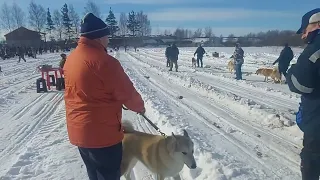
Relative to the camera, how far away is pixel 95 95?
2467 mm

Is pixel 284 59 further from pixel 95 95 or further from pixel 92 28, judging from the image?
pixel 95 95

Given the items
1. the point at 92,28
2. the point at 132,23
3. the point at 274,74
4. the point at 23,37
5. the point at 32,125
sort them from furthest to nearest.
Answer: the point at 132,23
the point at 23,37
the point at 274,74
the point at 32,125
the point at 92,28

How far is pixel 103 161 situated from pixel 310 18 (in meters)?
2.09

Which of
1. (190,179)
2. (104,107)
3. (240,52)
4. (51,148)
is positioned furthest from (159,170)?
(240,52)

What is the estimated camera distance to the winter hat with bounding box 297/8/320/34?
251 cm

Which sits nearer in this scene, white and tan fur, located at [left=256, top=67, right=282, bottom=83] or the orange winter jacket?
the orange winter jacket

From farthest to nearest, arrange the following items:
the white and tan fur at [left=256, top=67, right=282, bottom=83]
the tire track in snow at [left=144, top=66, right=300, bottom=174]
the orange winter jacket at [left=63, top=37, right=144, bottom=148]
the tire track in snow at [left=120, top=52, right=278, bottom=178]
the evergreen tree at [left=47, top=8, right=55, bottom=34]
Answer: the evergreen tree at [left=47, top=8, right=55, bottom=34] < the white and tan fur at [left=256, top=67, right=282, bottom=83] < the tire track in snow at [left=144, top=66, right=300, bottom=174] < the tire track in snow at [left=120, top=52, right=278, bottom=178] < the orange winter jacket at [left=63, top=37, right=144, bottom=148]

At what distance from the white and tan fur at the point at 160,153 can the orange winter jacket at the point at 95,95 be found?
122 cm

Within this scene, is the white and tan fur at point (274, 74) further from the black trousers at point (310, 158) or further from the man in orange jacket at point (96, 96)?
the man in orange jacket at point (96, 96)

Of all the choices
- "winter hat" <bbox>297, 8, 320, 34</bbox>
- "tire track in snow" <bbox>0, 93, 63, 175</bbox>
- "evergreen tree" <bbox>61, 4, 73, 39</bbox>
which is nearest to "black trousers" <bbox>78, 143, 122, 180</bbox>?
"winter hat" <bbox>297, 8, 320, 34</bbox>

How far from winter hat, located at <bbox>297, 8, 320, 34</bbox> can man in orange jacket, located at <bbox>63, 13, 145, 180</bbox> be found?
1523 millimetres

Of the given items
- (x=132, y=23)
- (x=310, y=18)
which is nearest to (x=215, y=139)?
(x=310, y=18)

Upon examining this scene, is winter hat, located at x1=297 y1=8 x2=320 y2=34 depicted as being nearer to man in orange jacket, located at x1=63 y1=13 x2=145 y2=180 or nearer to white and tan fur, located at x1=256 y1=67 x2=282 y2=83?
man in orange jacket, located at x1=63 y1=13 x2=145 y2=180

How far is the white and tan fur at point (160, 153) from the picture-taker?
3715 millimetres
